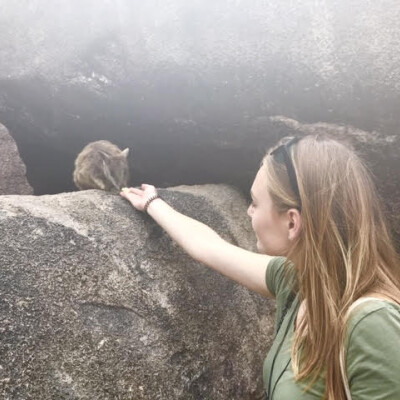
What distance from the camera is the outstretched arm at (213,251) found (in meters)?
2.59

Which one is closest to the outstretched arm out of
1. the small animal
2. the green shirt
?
the small animal

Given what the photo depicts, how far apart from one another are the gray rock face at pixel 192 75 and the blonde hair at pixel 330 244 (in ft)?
5.54

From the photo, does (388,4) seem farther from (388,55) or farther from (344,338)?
(344,338)

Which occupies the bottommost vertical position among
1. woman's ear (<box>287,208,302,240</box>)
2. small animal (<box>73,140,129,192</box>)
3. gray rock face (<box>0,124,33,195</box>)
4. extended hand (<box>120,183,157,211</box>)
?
gray rock face (<box>0,124,33,195</box>)

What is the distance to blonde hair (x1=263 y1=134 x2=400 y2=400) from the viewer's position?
181 centimetres

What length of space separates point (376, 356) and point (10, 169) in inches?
148

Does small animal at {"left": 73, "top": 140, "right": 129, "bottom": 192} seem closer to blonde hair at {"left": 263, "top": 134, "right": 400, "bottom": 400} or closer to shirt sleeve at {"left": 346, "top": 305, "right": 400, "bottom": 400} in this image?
blonde hair at {"left": 263, "top": 134, "right": 400, "bottom": 400}

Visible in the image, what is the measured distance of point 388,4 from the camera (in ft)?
10.9

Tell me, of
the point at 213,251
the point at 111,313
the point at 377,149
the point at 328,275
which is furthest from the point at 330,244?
the point at 377,149

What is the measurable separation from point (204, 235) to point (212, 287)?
71cm

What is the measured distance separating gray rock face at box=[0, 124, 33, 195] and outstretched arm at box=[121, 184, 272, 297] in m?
1.70

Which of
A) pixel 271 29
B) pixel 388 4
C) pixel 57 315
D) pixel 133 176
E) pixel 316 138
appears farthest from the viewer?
pixel 133 176

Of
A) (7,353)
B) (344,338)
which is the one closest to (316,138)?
(344,338)

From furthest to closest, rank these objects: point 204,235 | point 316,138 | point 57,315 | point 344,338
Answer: point 204,235 → point 57,315 → point 316,138 → point 344,338
